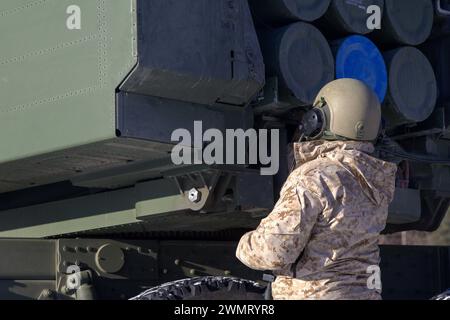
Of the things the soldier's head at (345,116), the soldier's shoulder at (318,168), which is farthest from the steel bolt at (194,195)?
the soldier's shoulder at (318,168)

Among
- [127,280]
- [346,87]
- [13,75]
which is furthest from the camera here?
[127,280]

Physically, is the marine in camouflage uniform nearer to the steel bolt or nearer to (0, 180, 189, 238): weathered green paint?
the steel bolt

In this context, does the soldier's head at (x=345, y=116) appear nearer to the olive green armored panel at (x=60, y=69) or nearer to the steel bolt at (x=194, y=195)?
the olive green armored panel at (x=60, y=69)

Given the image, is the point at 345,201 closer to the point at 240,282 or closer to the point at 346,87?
the point at 346,87

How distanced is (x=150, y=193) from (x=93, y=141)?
1047 millimetres

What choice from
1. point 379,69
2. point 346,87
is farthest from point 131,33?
point 379,69

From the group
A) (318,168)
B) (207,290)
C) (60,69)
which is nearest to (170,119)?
(60,69)

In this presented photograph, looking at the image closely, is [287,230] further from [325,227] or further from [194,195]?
[194,195]

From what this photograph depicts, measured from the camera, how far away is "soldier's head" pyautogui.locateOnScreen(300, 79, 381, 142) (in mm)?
4324

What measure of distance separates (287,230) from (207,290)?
2.01 meters

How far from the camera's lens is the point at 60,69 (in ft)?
17.3

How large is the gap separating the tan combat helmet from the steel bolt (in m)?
1.50

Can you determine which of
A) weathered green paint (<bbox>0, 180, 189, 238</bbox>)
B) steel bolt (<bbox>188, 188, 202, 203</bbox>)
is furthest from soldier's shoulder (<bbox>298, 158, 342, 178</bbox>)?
weathered green paint (<bbox>0, 180, 189, 238</bbox>)

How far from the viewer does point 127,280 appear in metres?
6.58
